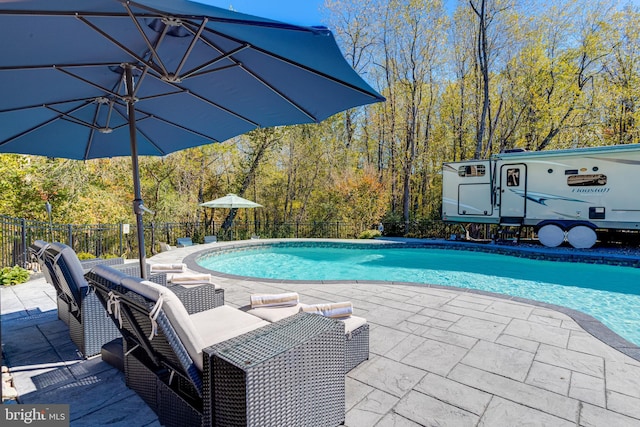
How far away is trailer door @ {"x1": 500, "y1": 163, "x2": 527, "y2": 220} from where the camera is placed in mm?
10265

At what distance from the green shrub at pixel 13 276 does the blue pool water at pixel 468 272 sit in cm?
407

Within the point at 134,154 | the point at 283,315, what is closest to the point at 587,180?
the point at 283,315

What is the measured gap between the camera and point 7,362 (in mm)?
2570

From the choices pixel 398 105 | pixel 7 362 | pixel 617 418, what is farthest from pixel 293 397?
pixel 398 105

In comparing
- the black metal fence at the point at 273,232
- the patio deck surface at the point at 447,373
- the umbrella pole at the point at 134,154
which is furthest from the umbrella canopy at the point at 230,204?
the umbrella pole at the point at 134,154

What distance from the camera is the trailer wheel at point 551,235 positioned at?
9.73m

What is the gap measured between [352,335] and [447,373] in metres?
0.75

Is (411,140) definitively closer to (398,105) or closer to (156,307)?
(398,105)

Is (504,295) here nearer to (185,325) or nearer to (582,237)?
(185,325)

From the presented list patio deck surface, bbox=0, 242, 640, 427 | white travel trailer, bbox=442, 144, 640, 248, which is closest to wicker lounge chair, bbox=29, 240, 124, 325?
patio deck surface, bbox=0, 242, 640, 427

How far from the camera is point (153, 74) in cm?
284

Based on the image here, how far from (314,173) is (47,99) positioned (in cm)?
1260

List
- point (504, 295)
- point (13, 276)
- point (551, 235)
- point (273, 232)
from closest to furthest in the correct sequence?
point (504, 295) → point (13, 276) → point (551, 235) → point (273, 232)

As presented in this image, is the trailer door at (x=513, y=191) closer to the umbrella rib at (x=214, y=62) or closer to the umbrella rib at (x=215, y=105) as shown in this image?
the umbrella rib at (x=215, y=105)
